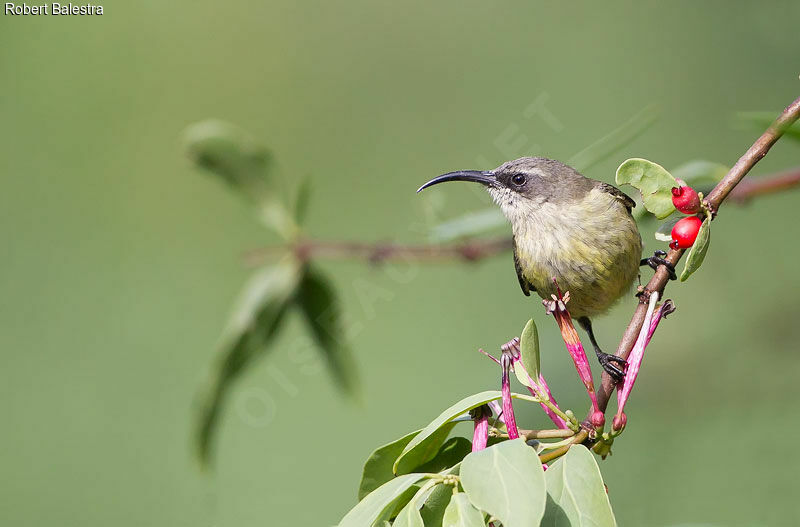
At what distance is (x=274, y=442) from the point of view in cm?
478

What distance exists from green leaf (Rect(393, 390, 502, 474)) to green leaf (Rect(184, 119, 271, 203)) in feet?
5.11

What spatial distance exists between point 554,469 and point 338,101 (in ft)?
16.6

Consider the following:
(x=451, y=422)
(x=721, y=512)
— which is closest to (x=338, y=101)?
(x=721, y=512)

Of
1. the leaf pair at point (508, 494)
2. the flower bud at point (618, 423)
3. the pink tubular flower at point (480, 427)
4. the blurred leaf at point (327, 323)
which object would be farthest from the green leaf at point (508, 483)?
the blurred leaf at point (327, 323)

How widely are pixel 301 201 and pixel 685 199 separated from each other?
1369 mm

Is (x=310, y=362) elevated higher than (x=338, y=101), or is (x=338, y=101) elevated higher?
(x=338, y=101)

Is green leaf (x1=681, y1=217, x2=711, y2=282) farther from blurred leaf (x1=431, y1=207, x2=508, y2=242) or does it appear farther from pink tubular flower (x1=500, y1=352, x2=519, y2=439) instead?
blurred leaf (x1=431, y1=207, x2=508, y2=242)

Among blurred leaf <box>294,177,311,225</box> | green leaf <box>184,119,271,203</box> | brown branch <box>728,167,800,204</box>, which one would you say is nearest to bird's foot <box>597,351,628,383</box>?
brown branch <box>728,167,800,204</box>

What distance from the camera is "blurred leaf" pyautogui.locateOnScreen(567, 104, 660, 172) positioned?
5.84 ft

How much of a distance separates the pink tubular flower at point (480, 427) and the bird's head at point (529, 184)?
1304 mm

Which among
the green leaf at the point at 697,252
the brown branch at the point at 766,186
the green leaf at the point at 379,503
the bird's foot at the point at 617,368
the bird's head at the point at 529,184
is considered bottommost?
the green leaf at the point at 379,503

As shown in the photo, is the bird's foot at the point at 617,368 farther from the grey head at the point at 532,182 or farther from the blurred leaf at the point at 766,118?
the grey head at the point at 532,182

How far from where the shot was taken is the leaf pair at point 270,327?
7.88 feet

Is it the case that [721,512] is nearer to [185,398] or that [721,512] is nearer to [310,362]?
[310,362]
